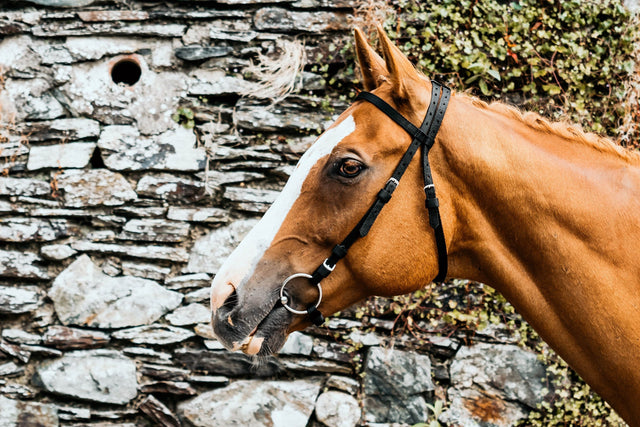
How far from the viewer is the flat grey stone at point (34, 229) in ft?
12.5

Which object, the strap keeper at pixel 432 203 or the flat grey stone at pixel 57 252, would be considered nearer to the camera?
Result: the strap keeper at pixel 432 203

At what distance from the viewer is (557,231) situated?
5.74 ft

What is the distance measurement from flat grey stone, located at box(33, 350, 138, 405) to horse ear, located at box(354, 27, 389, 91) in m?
2.79

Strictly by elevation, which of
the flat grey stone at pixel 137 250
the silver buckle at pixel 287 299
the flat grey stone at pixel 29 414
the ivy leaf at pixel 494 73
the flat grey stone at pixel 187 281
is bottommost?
the flat grey stone at pixel 29 414

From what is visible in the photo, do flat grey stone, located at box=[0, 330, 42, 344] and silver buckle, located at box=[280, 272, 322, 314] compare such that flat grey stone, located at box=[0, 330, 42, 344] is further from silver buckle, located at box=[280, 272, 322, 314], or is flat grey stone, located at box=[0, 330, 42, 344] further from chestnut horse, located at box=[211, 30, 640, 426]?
silver buckle, located at box=[280, 272, 322, 314]

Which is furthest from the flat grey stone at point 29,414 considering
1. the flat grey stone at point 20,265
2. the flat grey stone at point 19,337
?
the flat grey stone at point 20,265

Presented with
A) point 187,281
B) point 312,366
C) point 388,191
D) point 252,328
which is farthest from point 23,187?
point 388,191

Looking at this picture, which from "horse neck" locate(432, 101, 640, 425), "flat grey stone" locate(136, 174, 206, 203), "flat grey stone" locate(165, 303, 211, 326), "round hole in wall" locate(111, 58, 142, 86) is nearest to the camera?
"horse neck" locate(432, 101, 640, 425)

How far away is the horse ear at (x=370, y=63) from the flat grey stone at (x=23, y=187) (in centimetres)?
287

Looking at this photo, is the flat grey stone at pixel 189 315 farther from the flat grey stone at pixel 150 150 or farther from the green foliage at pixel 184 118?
the green foliage at pixel 184 118

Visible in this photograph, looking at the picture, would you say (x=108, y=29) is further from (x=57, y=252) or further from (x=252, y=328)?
(x=252, y=328)

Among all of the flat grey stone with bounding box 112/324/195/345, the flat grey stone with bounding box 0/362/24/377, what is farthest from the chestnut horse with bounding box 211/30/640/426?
the flat grey stone with bounding box 0/362/24/377

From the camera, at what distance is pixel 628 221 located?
5.68 ft

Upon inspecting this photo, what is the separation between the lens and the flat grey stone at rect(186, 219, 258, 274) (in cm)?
383
